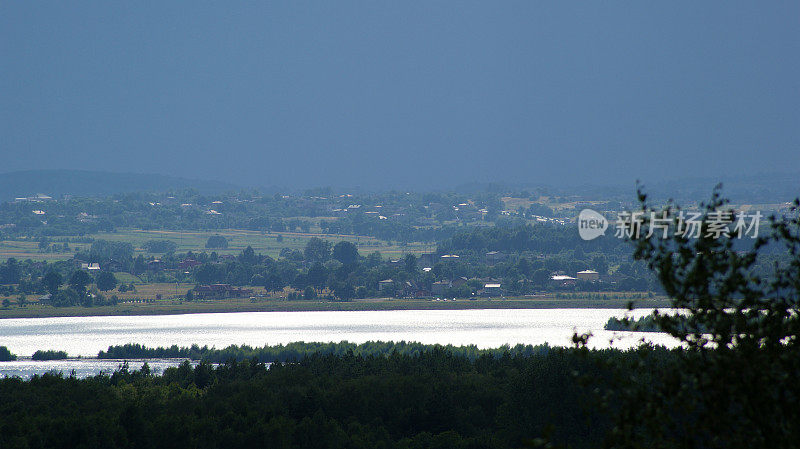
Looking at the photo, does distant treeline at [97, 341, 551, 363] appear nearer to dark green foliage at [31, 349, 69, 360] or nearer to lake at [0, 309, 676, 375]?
lake at [0, 309, 676, 375]

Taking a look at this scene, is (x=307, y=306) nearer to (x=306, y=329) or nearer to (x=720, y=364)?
(x=306, y=329)

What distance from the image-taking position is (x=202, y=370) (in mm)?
44531

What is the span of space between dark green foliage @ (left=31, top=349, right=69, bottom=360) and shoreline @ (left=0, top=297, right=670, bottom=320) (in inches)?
1216

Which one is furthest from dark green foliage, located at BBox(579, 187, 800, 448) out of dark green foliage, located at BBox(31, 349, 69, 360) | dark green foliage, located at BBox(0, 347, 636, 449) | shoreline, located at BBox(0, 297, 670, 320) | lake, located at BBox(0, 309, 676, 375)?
shoreline, located at BBox(0, 297, 670, 320)

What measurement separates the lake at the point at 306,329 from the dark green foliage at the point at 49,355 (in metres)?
1.40

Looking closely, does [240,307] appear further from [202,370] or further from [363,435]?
[363,435]

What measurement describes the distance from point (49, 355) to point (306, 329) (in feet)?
80.6

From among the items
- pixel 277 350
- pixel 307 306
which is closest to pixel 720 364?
pixel 277 350

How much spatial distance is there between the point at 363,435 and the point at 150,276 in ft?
391

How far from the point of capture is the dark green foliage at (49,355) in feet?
233

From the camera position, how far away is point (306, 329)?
290 feet

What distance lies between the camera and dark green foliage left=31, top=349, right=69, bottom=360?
7100cm

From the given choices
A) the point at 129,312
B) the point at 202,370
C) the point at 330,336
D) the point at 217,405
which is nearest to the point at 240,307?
the point at 129,312

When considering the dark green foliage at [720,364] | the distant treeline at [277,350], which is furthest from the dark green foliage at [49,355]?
the dark green foliage at [720,364]
